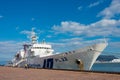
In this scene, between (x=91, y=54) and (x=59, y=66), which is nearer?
(x=91, y=54)

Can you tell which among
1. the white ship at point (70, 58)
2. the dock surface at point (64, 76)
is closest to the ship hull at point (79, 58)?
the white ship at point (70, 58)

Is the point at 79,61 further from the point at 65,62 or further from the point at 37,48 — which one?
the point at 37,48

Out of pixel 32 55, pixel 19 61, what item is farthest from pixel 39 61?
pixel 19 61

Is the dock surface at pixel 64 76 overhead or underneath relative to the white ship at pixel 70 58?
underneath

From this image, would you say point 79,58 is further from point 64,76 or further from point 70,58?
point 64,76

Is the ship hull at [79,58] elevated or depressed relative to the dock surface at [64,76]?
elevated

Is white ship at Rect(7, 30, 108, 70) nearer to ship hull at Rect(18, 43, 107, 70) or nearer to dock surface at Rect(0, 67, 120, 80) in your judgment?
ship hull at Rect(18, 43, 107, 70)

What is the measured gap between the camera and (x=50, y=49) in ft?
157

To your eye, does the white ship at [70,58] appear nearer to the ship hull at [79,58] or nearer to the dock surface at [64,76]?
the ship hull at [79,58]

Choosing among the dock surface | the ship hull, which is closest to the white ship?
the ship hull

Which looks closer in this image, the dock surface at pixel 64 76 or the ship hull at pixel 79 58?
the dock surface at pixel 64 76

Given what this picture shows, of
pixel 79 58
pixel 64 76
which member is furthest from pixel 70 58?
pixel 64 76

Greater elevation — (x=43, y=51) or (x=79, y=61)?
(x=43, y=51)

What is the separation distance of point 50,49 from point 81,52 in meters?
15.8
